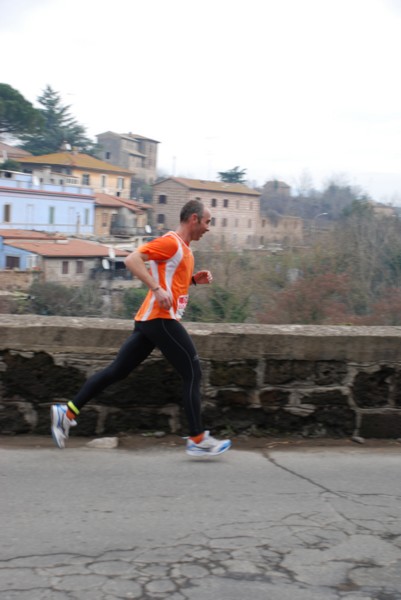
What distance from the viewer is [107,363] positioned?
494 cm

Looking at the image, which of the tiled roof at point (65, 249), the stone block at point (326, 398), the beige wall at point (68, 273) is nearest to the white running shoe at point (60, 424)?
the stone block at point (326, 398)

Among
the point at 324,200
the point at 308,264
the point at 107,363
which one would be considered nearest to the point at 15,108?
the point at 324,200

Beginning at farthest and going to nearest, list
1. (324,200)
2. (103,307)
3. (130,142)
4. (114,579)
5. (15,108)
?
(130,142) → (15,108) → (324,200) → (103,307) → (114,579)

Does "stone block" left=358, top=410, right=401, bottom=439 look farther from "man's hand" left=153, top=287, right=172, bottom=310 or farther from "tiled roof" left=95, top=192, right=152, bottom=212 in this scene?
"tiled roof" left=95, top=192, right=152, bottom=212

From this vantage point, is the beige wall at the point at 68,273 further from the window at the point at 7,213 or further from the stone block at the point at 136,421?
the stone block at the point at 136,421

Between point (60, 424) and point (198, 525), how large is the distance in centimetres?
147

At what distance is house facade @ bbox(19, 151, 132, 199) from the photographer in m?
80.6

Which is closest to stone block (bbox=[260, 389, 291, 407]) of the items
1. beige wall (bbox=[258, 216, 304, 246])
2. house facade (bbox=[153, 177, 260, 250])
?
beige wall (bbox=[258, 216, 304, 246])

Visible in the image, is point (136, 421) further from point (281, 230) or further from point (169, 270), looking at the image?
point (281, 230)

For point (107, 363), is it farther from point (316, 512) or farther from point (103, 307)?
point (103, 307)

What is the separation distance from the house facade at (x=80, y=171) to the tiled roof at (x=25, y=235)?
42.8ft

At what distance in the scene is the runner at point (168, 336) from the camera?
14.6ft

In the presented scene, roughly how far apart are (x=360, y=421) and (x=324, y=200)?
217 ft

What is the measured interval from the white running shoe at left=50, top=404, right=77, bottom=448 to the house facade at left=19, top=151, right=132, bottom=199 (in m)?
71.9
